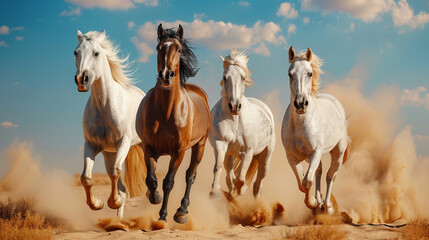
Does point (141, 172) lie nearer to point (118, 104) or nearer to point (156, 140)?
point (118, 104)

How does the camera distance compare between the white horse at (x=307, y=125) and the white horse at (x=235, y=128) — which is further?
the white horse at (x=235, y=128)

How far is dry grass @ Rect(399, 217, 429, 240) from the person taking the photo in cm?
709

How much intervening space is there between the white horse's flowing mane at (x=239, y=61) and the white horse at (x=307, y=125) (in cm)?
104

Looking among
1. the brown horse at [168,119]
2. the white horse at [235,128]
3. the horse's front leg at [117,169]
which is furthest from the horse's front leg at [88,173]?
the white horse at [235,128]

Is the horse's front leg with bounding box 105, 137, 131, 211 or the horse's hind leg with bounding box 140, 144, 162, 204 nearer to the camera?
the horse's hind leg with bounding box 140, 144, 162, 204

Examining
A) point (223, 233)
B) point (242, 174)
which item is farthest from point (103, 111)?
point (242, 174)

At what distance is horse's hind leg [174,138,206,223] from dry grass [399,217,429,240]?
338 cm

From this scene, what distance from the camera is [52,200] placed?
9164 mm

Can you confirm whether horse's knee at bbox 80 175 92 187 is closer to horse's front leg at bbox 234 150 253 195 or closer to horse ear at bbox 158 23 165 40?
horse ear at bbox 158 23 165 40

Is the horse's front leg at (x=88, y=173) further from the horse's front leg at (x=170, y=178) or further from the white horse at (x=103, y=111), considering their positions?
the horse's front leg at (x=170, y=178)

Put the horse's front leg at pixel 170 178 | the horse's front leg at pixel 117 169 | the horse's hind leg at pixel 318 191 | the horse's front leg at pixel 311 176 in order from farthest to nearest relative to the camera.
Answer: the horse's hind leg at pixel 318 191, the horse's front leg at pixel 311 176, the horse's front leg at pixel 117 169, the horse's front leg at pixel 170 178

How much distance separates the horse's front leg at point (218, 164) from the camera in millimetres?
8312

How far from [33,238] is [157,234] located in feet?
5.50

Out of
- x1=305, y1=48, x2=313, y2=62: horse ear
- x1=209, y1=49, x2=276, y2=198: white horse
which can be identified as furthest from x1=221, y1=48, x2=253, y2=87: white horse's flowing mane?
x1=305, y1=48, x2=313, y2=62: horse ear
